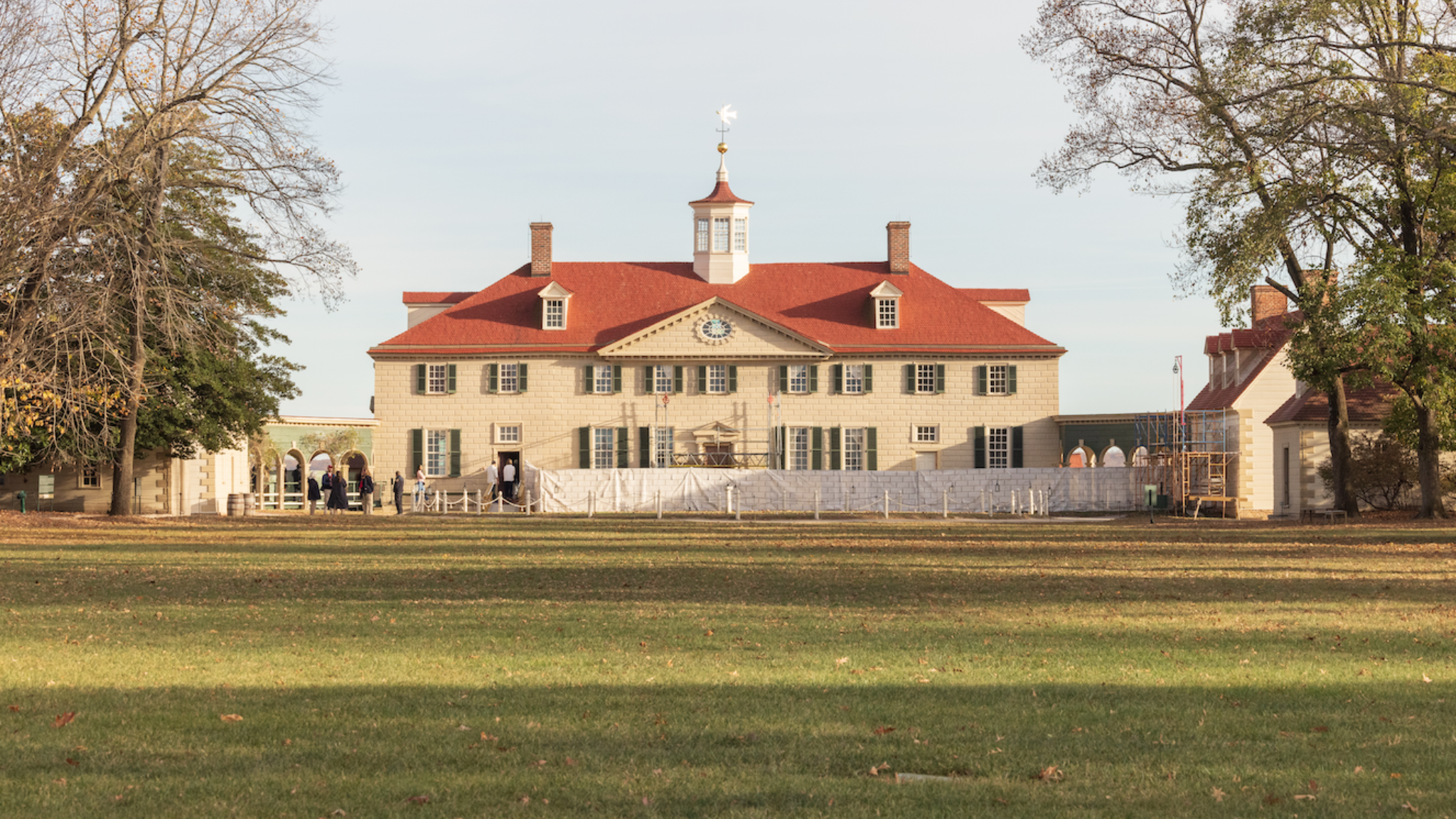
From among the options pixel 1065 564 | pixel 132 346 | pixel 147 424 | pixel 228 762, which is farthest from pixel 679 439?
pixel 228 762

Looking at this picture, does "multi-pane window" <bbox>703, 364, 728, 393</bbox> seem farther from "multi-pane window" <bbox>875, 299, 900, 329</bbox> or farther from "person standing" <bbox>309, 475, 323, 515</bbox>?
"person standing" <bbox>309, 475, 323, 515</bbox>

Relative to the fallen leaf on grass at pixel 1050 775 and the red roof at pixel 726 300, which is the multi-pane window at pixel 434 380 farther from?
the fallen leaf on grass at pixel 1050 775

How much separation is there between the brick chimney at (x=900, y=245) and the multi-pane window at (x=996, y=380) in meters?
6.49

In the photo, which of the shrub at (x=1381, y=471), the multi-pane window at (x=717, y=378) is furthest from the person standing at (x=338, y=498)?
the shrub at (x=1381, y=471)

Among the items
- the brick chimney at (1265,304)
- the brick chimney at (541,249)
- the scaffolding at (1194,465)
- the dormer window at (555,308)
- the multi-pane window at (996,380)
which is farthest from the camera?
the brick chimney at (541,249)

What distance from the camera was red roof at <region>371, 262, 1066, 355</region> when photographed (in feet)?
182

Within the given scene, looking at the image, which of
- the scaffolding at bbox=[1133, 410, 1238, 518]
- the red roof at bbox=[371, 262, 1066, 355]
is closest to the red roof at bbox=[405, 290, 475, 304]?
the red roof at bbox=[371, 262, 1066, 355]

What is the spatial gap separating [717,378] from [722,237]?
699cm

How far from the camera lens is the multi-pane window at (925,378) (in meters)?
55.5

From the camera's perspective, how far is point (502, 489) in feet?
182

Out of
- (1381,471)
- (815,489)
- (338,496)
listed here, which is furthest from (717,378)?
(1381,471)

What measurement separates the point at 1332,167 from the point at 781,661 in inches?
938

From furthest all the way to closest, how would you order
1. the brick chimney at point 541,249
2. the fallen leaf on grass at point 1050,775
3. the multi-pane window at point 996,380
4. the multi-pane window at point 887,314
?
1. the brick chimney at point 541,249
2. the multi-pane window at point 887,314
3. the multi-pane window at point 996,380
4. the fallen leaf on grass at point 1050,775

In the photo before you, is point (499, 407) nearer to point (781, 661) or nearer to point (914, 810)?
point (781, 661)
